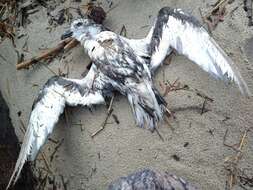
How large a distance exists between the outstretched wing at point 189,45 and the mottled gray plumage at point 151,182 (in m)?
0.59

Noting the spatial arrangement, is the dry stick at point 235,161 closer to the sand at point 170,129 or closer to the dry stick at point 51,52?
the sand at point 170,129

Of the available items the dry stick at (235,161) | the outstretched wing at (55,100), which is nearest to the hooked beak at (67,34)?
the outstretched wing at (55,100)

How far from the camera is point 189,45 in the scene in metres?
2.58

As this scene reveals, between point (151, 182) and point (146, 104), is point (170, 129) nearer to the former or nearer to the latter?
point (146, 104)

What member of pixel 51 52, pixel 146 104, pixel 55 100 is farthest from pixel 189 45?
pixel 51 52

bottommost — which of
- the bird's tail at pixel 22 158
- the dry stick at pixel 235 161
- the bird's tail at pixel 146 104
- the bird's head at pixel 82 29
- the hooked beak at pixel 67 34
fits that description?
the bird's tail at pixel 22 158

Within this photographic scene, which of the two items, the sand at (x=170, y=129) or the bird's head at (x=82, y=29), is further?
the bird's head at (x=82, y=29)

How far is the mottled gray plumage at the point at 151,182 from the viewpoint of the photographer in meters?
2.09

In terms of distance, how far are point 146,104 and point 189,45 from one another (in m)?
0.39

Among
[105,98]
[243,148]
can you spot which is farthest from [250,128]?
[105,98]

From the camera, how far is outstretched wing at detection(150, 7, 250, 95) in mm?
2451

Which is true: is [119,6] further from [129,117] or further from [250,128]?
[250,128]

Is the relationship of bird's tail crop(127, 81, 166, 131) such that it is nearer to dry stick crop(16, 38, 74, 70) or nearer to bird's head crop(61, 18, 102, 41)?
bird's head crop(61, 18, 102, 41)

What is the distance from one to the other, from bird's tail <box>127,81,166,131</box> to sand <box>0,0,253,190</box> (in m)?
0.05
